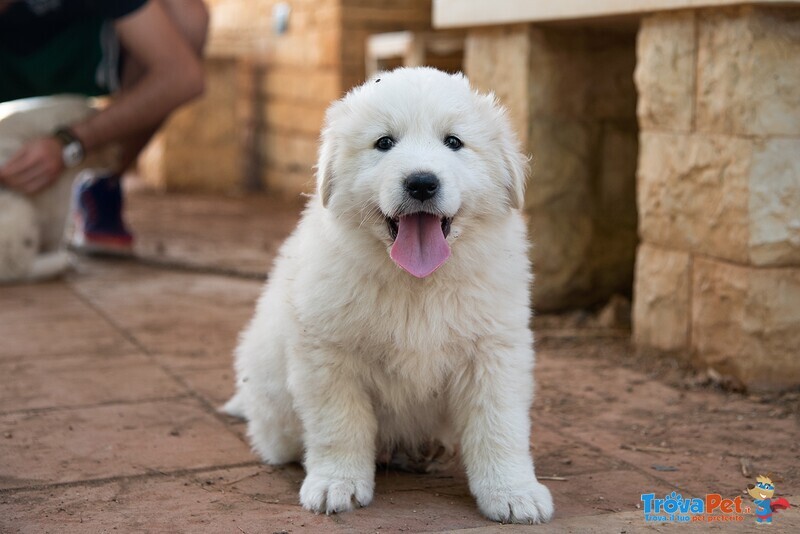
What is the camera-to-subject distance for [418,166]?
2.52 meters

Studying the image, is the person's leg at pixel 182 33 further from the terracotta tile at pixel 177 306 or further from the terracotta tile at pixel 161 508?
the terracotta tile at pixel 161 508

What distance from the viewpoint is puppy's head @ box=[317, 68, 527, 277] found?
8.35ft

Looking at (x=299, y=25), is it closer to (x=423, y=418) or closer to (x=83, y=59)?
(x=83, y=59)

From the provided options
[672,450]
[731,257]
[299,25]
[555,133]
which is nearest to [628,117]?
[555,133]

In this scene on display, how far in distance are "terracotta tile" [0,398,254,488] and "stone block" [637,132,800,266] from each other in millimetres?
1940

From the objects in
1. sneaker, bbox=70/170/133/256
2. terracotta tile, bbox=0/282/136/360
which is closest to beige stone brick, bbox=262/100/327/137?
sneaker, bbox=70/170/133/256

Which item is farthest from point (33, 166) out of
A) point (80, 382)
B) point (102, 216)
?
point (80, 382)

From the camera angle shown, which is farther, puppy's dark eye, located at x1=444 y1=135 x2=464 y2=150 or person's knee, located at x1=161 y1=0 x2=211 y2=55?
person's knee, located at x1=161 y1=0 x2=211 y2=55

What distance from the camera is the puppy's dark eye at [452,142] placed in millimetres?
2650

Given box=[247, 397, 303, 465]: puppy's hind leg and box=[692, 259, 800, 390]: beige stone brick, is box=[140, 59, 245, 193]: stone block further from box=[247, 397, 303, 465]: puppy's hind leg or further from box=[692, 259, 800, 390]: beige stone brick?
box=[247, 397, 303, 465]: puppy's hind leg

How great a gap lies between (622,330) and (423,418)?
2.22m

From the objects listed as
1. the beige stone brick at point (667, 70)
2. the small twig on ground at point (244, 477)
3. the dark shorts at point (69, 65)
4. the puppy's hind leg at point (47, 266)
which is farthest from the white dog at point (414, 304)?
the dark shorts at point (69, 65)

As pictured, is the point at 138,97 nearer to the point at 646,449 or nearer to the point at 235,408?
the point at 235,408

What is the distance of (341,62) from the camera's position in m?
8.41
